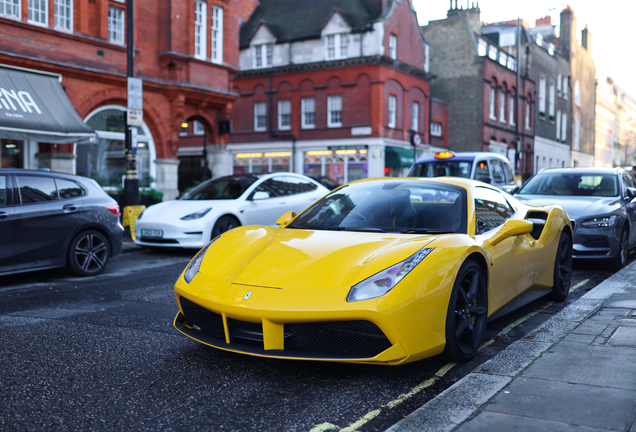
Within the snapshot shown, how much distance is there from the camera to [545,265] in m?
5.89

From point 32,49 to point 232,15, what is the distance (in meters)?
9.18

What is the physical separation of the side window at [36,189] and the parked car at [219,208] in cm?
288

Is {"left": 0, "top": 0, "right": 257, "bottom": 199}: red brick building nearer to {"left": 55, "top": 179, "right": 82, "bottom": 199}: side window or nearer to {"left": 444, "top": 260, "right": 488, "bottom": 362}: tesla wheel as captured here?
{"left": 55, "top": 179, "right": 82, "bottom": 199}: side window

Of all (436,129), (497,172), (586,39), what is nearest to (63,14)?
(497,172)

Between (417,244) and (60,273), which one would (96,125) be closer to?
(60,273)

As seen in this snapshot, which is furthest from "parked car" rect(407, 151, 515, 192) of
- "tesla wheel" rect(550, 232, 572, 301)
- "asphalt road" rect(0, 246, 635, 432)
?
"asphalt road" rect(0, 246, 635, 432)

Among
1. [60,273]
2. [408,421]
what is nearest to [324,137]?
[60,273]

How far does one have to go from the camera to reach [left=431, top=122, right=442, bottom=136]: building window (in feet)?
132

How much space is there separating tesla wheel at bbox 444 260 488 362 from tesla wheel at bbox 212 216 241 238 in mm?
7166

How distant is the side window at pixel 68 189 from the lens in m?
8.23

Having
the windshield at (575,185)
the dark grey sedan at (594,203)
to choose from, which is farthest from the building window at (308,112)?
the windshield at (575,185)

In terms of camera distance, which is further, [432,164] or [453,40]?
[453,40]

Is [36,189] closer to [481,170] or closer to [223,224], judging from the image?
[223,224]

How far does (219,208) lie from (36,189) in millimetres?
3759
